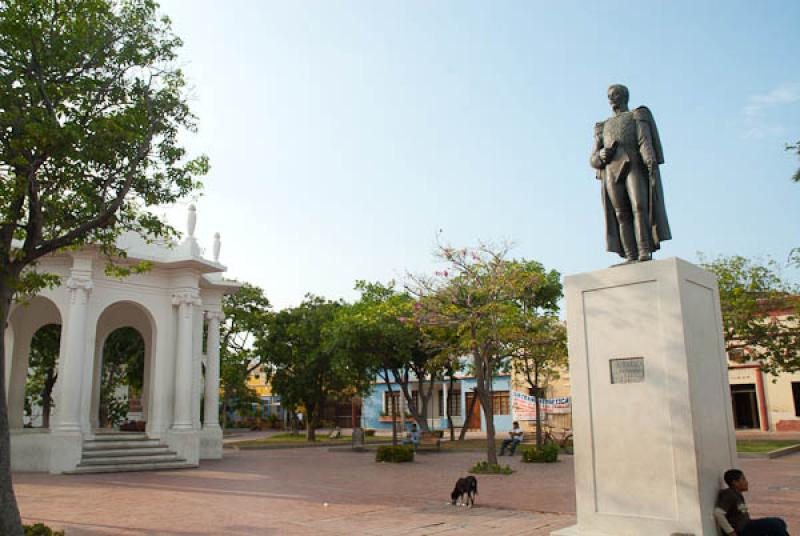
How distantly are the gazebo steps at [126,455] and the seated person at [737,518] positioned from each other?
1659cm

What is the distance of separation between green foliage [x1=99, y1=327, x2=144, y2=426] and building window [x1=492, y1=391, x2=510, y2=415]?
25.2 metres

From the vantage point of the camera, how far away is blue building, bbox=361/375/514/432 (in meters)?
47.4

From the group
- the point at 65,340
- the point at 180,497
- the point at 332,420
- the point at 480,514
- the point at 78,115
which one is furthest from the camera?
the point at 332,420

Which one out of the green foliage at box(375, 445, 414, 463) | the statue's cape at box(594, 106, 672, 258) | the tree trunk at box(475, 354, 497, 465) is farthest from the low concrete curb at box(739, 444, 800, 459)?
the statue's cape at box(594, 106, 672, 258)

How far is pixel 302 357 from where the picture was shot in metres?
37.2

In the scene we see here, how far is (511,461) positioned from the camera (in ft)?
72.6

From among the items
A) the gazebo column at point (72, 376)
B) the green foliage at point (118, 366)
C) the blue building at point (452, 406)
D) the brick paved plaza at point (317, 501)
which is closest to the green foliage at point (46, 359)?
the green foliage at point (118, 366)

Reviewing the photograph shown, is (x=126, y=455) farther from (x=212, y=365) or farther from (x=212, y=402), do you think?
(x=212, y=365)

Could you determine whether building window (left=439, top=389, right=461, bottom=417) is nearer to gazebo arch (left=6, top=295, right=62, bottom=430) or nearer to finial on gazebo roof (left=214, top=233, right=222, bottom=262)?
finial on gazebo roof (left=214, top=233, right=222, bottom=262)

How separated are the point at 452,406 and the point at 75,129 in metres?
46.0

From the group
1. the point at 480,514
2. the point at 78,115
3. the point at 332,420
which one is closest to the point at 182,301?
the point at 78,115

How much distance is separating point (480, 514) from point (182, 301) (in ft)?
45.6

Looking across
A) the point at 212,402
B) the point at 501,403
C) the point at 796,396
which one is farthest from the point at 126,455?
the point at 796,396

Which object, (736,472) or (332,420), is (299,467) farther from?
(332,420)
